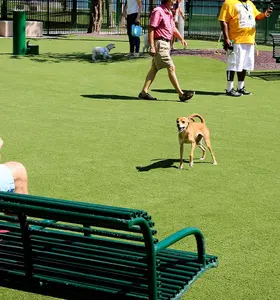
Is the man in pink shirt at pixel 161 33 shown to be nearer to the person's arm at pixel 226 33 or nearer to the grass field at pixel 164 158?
the grass field at pixel 164 158

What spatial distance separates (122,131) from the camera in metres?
11.0

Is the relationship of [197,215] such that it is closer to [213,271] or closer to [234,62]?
[213,271]

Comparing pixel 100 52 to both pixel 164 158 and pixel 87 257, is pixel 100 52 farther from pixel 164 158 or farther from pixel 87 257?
pixel 87 257

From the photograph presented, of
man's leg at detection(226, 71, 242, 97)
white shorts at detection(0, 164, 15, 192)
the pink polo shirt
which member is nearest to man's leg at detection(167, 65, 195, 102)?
the pink polo shirt

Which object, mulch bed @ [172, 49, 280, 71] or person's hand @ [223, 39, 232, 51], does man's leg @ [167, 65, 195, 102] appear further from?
mulch bed @ [172, 49, 280, 71]

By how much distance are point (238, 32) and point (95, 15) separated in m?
17.7

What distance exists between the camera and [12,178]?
542 centimetres

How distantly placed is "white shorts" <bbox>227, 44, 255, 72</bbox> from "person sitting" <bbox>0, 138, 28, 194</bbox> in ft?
32.1

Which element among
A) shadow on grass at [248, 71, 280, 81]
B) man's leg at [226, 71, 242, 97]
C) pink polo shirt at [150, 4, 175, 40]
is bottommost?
shadow on grass at [248, 71, 280, 81]

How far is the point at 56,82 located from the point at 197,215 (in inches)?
398

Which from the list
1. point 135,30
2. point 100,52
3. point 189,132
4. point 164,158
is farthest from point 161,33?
point 100,52

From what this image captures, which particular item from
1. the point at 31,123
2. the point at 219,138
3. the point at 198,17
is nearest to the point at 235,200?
the point at 219,138

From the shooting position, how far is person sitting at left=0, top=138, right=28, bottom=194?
536 cm

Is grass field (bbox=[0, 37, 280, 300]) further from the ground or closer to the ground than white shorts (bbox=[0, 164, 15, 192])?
closer to the ground
